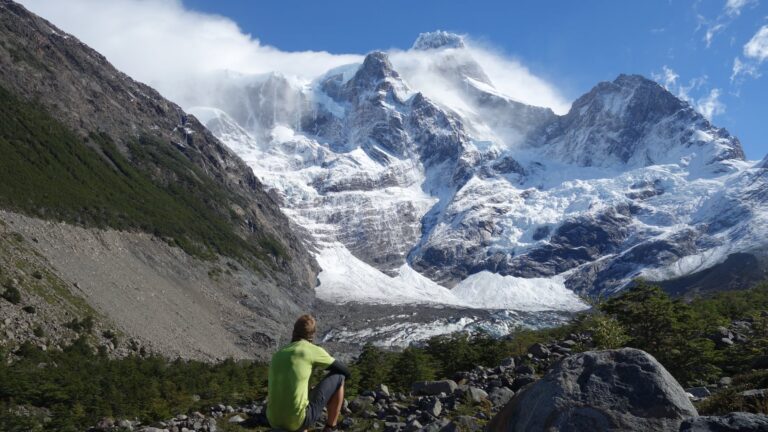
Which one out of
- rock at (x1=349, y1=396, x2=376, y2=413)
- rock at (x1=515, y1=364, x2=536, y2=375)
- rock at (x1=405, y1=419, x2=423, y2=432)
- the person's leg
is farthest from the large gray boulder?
rock at (x1=515, y1=364, x2=536, y2=375)

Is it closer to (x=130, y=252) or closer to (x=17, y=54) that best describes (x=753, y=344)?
(x=130, y=252)

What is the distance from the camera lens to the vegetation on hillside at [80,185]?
11606cm

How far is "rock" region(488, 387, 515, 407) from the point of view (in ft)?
62.6

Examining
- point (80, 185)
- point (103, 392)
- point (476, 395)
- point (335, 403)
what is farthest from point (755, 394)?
point (80, 185)

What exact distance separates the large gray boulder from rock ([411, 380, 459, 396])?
38.5 feet

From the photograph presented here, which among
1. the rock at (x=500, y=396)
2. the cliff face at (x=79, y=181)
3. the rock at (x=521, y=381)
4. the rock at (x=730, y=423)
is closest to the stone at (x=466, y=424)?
the rock at (x=500, y=396)

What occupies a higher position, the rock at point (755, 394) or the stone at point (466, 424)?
the rock at point (755, 394)

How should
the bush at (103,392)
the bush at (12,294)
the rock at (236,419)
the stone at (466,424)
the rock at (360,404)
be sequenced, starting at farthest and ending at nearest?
the bush at (12,294) < the bush at (103,392) < the rock at (236,419) < the rock at (360,404) < the stone at (466,424)

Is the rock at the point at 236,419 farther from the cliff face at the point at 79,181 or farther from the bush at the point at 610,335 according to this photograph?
the cliff face at the point at 79,181

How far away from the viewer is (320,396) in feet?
39.2

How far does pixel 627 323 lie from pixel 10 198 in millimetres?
106572

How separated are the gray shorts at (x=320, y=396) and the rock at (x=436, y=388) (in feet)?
36.0

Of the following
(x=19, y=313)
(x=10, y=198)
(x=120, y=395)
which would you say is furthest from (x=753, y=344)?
(x=10, y=198)

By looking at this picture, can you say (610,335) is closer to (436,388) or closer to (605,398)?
(436,388)
